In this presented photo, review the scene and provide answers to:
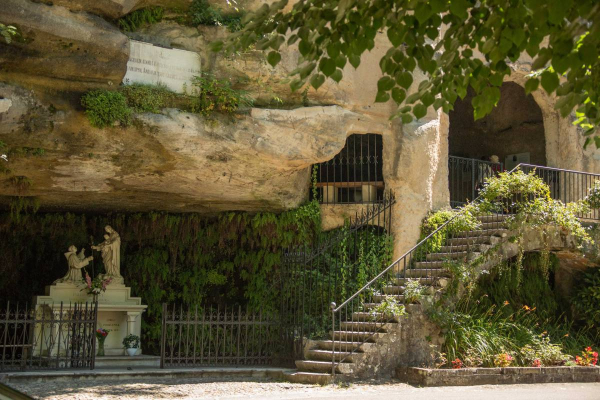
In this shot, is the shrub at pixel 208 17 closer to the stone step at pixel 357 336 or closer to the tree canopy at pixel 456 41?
the stone step at pixel 357 336

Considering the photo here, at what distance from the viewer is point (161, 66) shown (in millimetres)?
13328

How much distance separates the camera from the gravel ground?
10695mm

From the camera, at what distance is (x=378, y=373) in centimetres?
1272

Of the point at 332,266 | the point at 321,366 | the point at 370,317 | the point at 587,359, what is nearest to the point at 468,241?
the point at 370,317

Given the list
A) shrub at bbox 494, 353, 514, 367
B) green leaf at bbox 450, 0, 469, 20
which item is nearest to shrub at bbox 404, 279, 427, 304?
shrub at bbox 494, 353, 514, 367

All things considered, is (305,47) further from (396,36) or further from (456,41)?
(456,41)

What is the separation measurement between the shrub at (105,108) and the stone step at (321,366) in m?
5.07

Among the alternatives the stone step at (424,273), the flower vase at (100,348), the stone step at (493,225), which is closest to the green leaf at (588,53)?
the stone step at (424,273)

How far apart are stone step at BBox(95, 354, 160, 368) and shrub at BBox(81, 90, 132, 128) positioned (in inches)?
178

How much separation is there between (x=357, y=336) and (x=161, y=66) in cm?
594

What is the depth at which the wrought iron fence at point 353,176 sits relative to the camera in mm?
16406

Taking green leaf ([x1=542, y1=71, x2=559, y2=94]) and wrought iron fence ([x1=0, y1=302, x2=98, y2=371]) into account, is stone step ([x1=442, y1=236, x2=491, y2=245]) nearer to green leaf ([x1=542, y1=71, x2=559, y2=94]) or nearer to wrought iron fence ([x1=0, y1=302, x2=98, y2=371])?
wrought iron fence ([x1=0, y1=302, x2=98, y2=371])

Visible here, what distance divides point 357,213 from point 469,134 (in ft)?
24.7

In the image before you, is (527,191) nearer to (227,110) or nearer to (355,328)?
(355,328)
